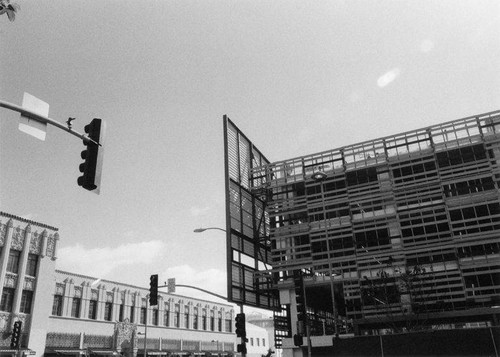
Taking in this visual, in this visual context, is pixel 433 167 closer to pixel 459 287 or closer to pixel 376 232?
Answer: pixel 376 232

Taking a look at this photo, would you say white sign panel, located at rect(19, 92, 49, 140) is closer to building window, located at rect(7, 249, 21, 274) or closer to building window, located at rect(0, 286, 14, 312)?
building window, located at rect(0, 286, 14, 312)

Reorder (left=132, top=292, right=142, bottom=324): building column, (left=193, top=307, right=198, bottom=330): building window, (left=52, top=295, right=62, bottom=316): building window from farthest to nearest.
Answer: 1. (left=193, top=307, right=198, bottom=330): building window
2. (left=132, top=292, right=142, bottom=324): building column
3. (left=52, top=295, right=62, bottom=316): building window

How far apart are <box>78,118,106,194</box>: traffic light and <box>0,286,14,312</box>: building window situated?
34.4 m

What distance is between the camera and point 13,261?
1532 inches

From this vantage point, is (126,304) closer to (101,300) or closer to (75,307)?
(101,300)

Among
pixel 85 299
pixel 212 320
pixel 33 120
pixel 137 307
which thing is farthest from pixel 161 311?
pixel 33 120

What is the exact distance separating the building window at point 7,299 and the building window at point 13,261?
169cm

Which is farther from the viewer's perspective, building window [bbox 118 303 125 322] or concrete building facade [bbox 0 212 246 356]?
building window [bbox 118 303 125 322]

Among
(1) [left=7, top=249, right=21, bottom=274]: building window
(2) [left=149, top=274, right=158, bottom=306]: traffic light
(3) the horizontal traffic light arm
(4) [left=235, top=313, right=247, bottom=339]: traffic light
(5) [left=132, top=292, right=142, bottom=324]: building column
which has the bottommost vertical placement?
(4) [left=235, top=313, right=247, bottom=339]: traffic light

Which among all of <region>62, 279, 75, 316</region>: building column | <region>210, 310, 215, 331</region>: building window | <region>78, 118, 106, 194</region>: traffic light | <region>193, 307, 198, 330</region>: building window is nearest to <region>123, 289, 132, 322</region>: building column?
<region>62, 279, 75, 316</region>: building column

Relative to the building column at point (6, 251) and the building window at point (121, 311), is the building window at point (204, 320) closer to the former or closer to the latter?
the building window at point (121, 311)

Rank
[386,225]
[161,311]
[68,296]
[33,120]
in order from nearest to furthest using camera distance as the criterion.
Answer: [33,120], [386,225], [68,296], [161,311]

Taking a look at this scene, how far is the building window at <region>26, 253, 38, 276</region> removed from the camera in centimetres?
4009

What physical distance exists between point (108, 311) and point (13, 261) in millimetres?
13898
